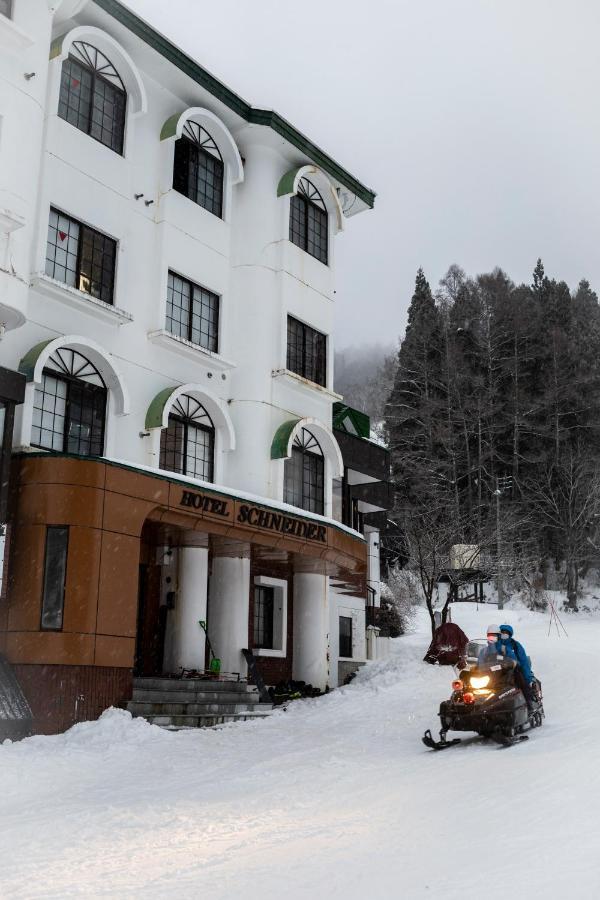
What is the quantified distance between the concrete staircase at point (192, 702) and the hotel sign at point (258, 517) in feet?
10.9

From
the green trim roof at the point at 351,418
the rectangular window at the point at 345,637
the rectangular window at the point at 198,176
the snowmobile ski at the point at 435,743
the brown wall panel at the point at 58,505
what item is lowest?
the snowmobile ski at the point at 435,743

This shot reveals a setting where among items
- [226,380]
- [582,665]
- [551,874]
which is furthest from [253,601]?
[551,874]

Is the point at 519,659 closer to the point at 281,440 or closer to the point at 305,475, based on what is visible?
the point at 281,440

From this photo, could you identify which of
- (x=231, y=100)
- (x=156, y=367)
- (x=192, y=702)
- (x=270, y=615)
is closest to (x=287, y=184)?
(x=231, y=100)

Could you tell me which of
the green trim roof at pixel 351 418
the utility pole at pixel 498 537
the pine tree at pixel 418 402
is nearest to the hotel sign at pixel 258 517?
the green trim roof at pixel 351 418

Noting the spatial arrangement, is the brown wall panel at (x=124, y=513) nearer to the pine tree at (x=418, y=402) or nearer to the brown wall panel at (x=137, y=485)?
the brown wall panel at (x=137, y=485)

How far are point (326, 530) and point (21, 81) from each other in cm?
1132

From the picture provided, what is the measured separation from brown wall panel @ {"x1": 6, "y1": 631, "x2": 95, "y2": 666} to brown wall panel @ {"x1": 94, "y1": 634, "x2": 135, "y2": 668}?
0.28 metres

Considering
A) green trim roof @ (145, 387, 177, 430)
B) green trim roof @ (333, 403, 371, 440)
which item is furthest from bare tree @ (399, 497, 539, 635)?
green trim roof @ (145, 387, 177, 430)

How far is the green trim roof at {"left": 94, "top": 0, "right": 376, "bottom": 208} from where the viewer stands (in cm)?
1978

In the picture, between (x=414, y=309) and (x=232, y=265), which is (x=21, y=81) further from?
(x=414, y=309)

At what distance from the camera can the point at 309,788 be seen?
1121 centimetres

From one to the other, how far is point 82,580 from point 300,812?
7110 millimetres

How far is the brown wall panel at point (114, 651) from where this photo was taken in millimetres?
15695
